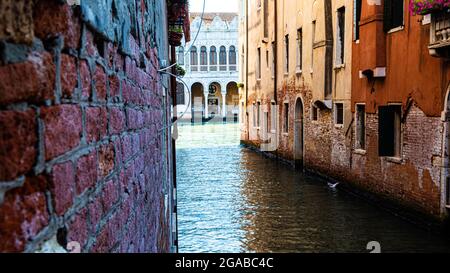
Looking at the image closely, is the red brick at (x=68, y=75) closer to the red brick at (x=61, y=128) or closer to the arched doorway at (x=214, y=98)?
the red brick at (x=61, y=128)

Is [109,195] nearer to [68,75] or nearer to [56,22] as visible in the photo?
[68,75]

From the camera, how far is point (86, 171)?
1.28m

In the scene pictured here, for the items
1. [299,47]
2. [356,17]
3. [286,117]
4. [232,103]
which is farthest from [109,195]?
[232,103]

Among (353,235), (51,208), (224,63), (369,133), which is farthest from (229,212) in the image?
(224,63)

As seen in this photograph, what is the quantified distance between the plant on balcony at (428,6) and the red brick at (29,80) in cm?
810

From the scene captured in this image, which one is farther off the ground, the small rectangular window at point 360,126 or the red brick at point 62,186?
the red brick at point 62,186

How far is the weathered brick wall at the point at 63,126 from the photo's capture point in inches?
32.1

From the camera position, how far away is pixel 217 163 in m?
19.5

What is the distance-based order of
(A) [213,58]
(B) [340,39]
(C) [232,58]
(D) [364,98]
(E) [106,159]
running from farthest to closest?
(C) [232,58], (A) [213,58], (B) [340,39], (D) [364,98], (E) [106,159]

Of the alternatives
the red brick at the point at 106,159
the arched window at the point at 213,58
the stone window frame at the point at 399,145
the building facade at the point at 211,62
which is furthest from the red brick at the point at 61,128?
the arched window at the point at 213,58

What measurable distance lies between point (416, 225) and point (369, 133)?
125 inches

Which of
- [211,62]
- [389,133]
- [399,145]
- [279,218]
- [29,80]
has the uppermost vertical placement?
[211,62]

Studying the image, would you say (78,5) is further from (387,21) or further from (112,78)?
(387,21)

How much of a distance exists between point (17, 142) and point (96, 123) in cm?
60
